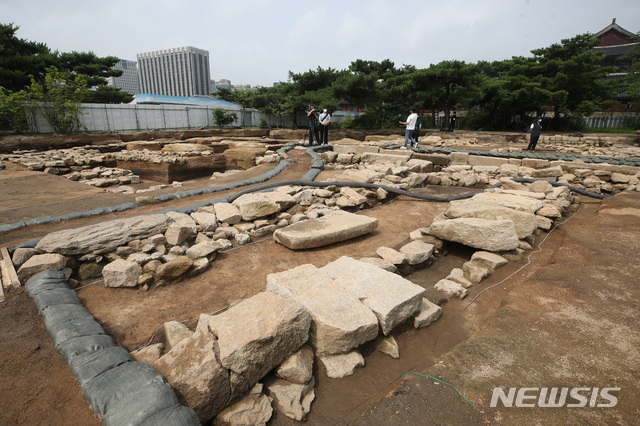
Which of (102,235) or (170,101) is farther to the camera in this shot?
(170,101)

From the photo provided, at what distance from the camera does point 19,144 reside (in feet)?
40.4

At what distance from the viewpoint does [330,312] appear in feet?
7.54

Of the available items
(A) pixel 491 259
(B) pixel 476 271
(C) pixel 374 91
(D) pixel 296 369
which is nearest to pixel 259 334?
→ (D) pixel 296 369

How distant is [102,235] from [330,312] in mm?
2918

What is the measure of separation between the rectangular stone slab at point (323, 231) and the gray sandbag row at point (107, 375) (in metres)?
2.26

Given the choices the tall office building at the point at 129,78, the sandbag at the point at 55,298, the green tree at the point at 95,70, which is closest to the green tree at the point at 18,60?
the green tree at the point at 95,70

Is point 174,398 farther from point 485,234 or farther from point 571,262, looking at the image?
point 571,262

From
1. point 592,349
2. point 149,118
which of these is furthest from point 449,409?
point 149,118

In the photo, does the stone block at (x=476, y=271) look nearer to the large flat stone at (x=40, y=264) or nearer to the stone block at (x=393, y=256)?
the stone block at (x=393, y=256)

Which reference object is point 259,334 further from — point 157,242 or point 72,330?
point 157,242

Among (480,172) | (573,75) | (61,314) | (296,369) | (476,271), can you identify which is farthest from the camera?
(573,75)

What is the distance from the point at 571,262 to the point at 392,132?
16.2 meters

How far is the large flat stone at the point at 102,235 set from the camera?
332 centimetres

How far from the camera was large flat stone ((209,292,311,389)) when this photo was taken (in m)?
1.87
